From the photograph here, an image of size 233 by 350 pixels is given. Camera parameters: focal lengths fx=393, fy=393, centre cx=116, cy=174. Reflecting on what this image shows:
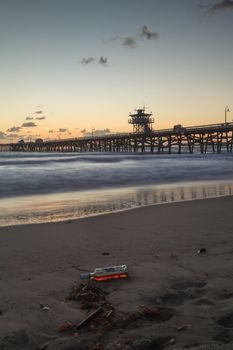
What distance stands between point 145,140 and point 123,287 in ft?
195

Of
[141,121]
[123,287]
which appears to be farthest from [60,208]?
[141,121]

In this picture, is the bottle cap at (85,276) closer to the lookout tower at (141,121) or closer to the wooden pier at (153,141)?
the wooden pier at (153,141)

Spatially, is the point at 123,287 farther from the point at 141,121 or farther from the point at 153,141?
the point at 141,121

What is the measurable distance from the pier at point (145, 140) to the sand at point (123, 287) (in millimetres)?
43321

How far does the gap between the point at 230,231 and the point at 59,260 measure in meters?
2.59

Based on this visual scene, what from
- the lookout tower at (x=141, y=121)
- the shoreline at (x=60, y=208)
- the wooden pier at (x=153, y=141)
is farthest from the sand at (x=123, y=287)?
the lookout tower at (x=141, y=121)

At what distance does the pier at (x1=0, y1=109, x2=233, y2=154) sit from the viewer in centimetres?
5097

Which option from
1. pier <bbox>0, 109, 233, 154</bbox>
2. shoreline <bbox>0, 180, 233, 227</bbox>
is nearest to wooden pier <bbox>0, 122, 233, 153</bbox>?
pier <bbox>0, 109, 233, 154</bbox>

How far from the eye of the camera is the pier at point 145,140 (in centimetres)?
5097

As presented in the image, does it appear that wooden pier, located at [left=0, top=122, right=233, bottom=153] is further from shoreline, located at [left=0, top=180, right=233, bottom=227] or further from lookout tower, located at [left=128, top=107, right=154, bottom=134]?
shoreline, located at [left=0, top=180, right=233, bottom=227]

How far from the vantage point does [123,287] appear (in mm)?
3434

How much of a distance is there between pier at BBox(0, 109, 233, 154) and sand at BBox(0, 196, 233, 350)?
4332 cm

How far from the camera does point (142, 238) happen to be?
17.4 feet

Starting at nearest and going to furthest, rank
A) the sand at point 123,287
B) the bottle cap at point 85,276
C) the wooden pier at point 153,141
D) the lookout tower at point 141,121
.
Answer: the sand at point 123,287, the bottle cap at point 85,276, the wooden pier at point 153,141, the lookout tower at point 141,121
